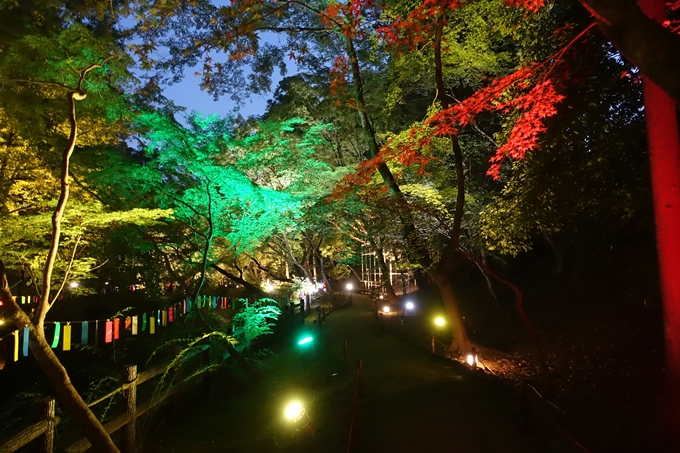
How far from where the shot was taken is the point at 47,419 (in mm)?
4215

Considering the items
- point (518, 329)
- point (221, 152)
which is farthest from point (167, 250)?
point (518, 329)

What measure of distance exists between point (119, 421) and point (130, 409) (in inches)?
11.1

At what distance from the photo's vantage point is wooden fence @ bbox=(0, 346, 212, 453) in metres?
3.96

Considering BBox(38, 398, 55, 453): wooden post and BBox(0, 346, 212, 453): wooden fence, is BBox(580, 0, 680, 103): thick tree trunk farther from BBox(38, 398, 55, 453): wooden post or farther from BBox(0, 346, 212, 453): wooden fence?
BBox(38, 398, 55, 453): wooden post

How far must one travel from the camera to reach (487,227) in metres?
9.78

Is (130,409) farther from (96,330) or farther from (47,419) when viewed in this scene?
(96,330)

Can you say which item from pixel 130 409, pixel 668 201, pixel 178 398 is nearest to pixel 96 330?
pixel 178 398

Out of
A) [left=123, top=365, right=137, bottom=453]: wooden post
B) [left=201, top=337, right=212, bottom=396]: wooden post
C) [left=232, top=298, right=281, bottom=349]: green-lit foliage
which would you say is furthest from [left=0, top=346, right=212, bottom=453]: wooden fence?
[left=232, top=298, right=281, bottom=349]: green-lit foliage

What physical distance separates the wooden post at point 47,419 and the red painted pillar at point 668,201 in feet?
24.4

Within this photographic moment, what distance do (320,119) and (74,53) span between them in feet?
47.8

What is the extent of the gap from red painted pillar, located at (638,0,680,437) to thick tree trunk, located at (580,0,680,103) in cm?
218

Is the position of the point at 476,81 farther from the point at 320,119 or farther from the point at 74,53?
the point at 74,53

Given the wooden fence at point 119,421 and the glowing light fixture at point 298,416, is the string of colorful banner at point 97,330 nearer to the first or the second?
the wooden fence at point 119,421

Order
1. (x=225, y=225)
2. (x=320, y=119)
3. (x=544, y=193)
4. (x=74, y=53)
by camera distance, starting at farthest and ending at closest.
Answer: (x=320, y=119)
(x=225, y=225)
(x=74, y=53)
(x=544, y=193)
